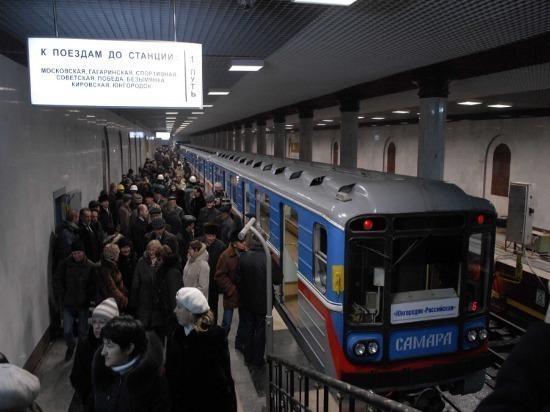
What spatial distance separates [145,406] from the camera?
2773 millimetres

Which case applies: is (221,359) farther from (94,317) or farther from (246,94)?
(246,94)

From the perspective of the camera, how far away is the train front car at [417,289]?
4.65 meters

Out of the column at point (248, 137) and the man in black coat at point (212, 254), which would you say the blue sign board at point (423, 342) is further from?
the column at point (248, 137)

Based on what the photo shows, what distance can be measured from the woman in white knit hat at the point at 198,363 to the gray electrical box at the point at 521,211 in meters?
9.61

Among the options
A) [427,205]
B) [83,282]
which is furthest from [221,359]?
[83,282]

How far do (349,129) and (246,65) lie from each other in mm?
5146

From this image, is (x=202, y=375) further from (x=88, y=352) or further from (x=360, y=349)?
(x=360, y=349)

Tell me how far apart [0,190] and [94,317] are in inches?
100

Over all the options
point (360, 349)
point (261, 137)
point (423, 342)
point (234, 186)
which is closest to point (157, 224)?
point (360, 349)

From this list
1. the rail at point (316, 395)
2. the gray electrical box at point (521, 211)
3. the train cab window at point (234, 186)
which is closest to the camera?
the rail at point (316, 395)

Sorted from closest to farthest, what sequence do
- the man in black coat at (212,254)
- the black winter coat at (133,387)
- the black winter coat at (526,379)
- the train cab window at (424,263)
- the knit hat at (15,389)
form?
the black winter coat at (526,379) → the knit hat at (15,389) → the black winter coat at (133,387) → the train cab window at (424,263) → the man in black coat at (212,254)

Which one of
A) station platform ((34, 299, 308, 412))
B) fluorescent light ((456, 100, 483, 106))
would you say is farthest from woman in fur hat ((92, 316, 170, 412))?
fluorescent light ((456, 100, 483, 106))

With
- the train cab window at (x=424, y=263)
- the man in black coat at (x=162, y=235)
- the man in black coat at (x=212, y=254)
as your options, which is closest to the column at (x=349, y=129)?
the man in black coat at (x=212, y=254)

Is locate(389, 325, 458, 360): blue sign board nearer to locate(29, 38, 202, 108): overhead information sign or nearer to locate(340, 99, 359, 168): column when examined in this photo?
locate(29, 38, 202, 108): overhead information sign
